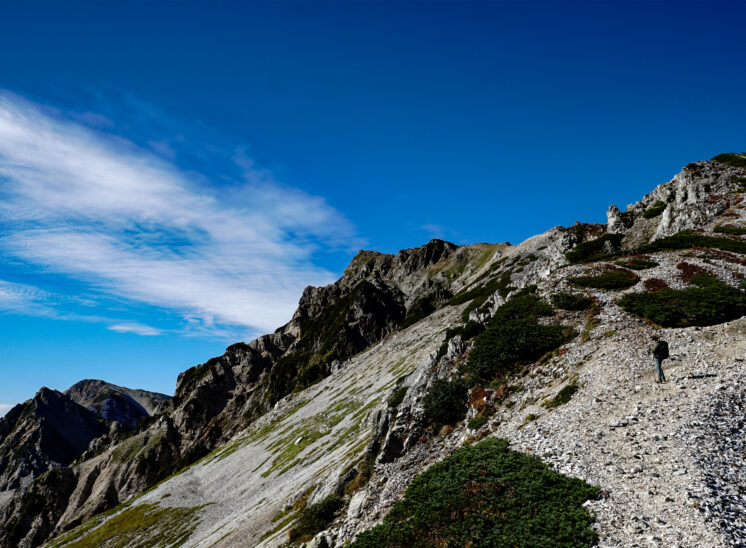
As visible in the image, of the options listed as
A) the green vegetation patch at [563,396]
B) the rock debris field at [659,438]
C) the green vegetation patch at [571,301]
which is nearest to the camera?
the rock debris field at [659,438]

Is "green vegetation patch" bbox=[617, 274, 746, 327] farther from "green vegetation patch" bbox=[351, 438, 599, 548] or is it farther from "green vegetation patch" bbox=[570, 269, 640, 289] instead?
"green vegetation patch" bbox=[351, 438, 599, 548]

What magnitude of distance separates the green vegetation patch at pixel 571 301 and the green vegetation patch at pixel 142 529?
220 feet

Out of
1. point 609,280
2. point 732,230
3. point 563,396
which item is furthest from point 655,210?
point 563,396

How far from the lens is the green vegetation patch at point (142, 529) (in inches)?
2822

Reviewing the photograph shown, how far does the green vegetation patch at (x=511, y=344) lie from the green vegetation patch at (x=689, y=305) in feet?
20.9

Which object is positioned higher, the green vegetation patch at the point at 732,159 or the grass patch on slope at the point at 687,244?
the green vegetation patch at the point at 732,159

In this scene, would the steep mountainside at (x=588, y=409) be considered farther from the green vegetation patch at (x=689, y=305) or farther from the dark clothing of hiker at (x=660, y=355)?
the dark clothing of hiker at (x=660, y=355)

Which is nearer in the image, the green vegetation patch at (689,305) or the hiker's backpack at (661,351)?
the hiker's backpack at (661,351)

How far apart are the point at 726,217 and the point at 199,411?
206 meters

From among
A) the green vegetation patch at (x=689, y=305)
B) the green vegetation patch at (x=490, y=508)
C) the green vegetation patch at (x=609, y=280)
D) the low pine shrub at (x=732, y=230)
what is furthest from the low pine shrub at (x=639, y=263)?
the green vegetation patch at (x=490, y=508)

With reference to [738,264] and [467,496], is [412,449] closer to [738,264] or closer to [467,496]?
[467,496]

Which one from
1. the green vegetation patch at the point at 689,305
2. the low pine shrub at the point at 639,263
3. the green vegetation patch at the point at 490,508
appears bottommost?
the green vegetation patch at the point at 490,508

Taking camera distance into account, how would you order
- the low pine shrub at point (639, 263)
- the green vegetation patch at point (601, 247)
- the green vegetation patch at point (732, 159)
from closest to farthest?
the low pine shrub at point (639, 263), the green vegetation patch at point (601, 247), the green vegetation patch at point (732, 159)

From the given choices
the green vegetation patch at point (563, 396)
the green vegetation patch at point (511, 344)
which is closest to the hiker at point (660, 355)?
the green vegetation patch at point (563, 396)
